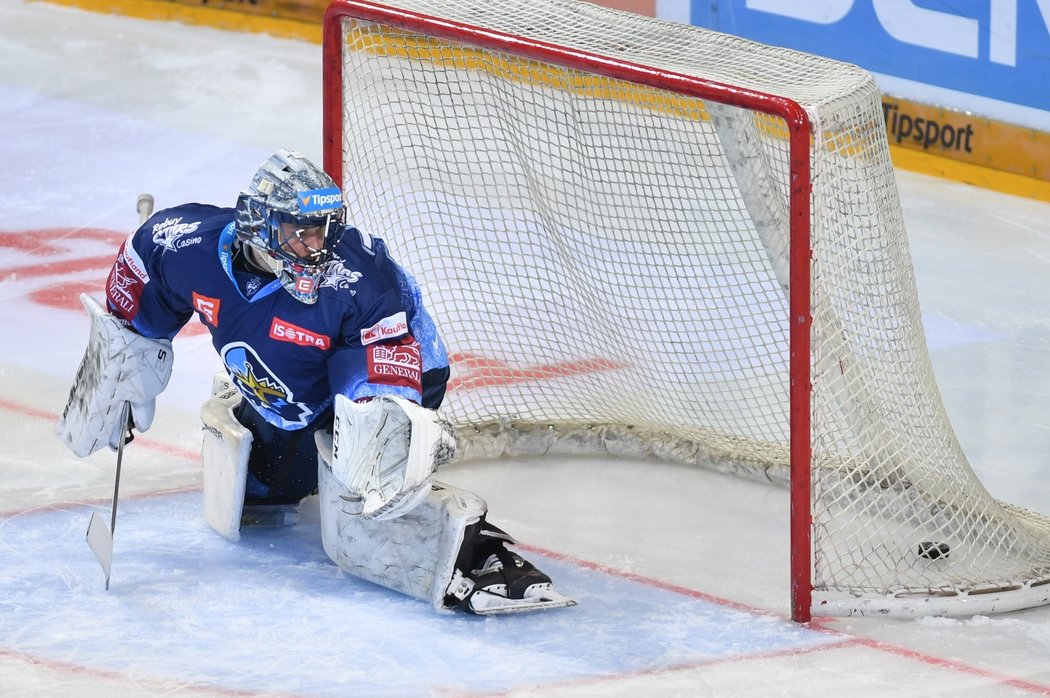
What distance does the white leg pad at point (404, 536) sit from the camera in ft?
12.6

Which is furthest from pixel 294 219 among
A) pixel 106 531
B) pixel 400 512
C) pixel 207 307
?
pixel 106 531

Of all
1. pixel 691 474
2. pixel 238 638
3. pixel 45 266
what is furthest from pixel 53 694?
pixel 45 266

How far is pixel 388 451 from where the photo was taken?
369 centimetres

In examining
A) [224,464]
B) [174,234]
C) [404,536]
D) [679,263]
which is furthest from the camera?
[679,263]

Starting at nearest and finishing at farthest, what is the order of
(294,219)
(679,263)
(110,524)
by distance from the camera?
(294,219) < (110,524) < (679,263)

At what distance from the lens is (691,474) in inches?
183

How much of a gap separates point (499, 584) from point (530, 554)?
1.21 ft

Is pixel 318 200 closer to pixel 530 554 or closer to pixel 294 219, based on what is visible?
pixel 294 219

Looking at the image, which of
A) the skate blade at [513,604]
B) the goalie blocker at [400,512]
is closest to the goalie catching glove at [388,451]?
the goalie blocker at [400,512]

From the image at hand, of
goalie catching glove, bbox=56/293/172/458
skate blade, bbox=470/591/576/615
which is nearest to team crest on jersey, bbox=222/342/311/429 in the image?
goalie catching glove, bbox=56/293/172/458

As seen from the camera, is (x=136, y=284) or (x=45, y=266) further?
(x=45, y=266)

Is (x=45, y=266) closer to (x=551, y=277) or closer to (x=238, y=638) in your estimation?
(x=551, y=277)

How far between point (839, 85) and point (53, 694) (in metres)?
1.93

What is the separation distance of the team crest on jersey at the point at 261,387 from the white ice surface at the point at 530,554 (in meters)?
0.32
